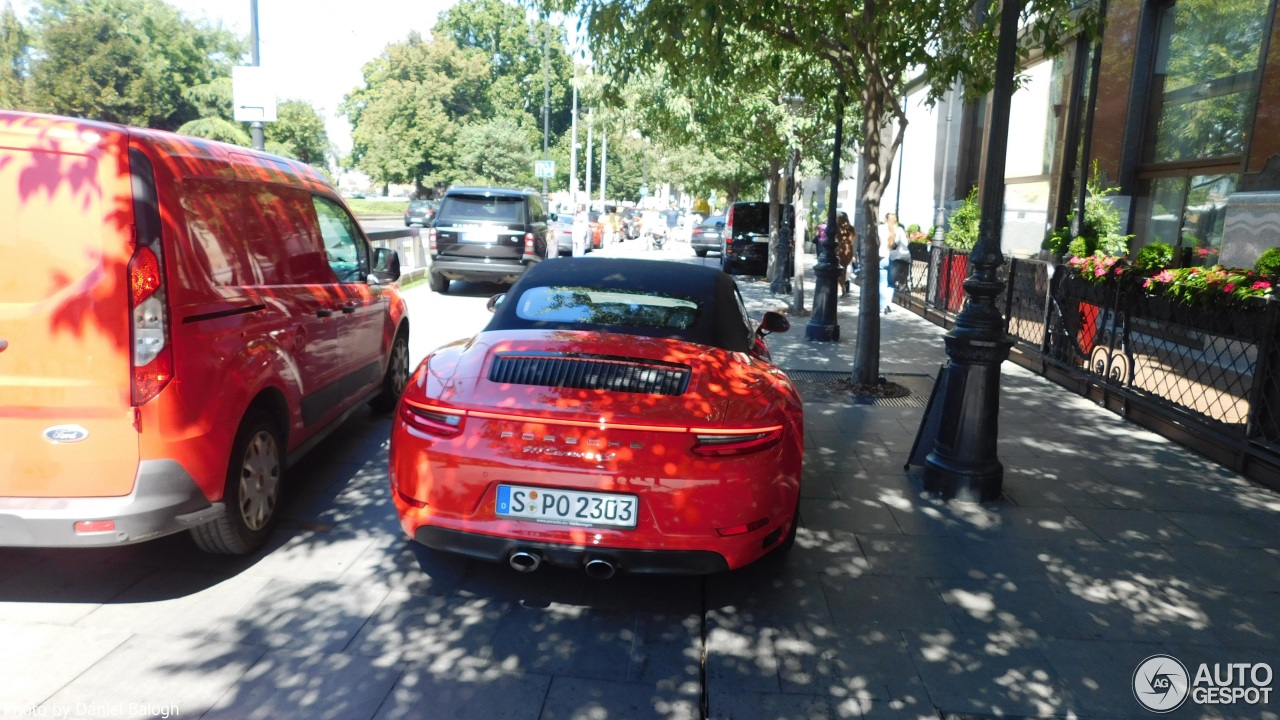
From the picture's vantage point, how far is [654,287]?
476 cm

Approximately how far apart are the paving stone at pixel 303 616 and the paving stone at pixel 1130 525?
3.91m

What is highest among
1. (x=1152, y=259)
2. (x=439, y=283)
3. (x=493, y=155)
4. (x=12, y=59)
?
(x=12, y=59)

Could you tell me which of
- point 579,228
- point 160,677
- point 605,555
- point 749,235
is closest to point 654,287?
point 605,555

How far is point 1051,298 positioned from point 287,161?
7.71m

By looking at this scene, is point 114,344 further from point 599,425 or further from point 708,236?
point 708,236

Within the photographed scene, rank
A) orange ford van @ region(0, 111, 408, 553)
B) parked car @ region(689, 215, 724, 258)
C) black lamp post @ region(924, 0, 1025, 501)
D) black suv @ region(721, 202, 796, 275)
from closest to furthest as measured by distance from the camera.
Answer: orange ford van @ region(0, 111, 408, 553) < black lamp post @ region(924, 0, 1025, 501) < black suv @ region(721, 202, 796, 275) < parked car @ region(689, 215, 724, 258)

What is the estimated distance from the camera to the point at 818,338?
12.0 metres

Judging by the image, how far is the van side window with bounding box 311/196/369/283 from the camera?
227 inches

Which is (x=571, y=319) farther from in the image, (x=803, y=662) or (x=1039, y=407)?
(x=1039, y=407)

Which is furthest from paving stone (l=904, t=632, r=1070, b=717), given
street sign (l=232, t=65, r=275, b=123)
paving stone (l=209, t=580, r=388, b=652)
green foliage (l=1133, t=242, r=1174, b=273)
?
street sign (l=232, t=65, r=275, b=123)

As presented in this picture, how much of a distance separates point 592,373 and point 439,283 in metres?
13.6

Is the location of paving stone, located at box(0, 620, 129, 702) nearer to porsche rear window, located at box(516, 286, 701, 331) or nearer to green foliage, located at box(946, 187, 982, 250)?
porsche rear window, located at box(516, 286, 701, 331)

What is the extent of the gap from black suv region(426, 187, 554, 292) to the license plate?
12688 millimetres

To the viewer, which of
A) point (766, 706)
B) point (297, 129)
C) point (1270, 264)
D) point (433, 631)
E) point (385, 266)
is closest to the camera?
point (766, 706)
